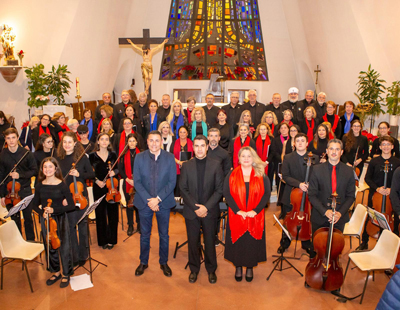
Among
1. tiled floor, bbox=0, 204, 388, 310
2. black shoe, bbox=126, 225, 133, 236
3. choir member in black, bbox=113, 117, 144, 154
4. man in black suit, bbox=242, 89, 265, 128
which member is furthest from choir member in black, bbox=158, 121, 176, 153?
man in black suit, bbox=242, 89, 265, 128

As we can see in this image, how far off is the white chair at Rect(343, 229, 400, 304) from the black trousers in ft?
4.78

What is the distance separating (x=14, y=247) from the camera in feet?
11.9

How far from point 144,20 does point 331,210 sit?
1327 cm

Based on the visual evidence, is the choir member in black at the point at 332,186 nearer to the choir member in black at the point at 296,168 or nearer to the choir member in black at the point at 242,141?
the choir member in black at the point at 296,168

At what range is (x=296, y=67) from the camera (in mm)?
14617

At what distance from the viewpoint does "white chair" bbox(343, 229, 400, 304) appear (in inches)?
127

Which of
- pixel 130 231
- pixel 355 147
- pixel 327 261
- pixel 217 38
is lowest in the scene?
pixel 130 231

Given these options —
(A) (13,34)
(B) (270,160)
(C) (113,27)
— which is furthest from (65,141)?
(C) (113,27)

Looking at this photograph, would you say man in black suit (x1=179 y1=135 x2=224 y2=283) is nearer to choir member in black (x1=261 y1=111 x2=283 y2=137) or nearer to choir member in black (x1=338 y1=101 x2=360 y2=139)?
choir member in black (x1=261 y1=111 x2=283 y2=137)

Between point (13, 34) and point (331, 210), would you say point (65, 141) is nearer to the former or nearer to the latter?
point (331, 210)

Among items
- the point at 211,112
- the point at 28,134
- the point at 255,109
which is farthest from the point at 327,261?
the point at 28,134

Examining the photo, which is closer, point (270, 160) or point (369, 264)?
point (369, 264)

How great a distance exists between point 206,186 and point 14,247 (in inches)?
85.9

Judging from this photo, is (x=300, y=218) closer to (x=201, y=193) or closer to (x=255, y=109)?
(x=201, y=193)
